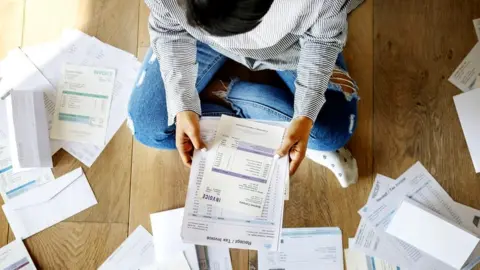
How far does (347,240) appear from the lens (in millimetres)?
1096

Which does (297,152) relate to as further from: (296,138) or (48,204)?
(48,204)

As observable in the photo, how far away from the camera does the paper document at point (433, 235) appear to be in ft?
3.42

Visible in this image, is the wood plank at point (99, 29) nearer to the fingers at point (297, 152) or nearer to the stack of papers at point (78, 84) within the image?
the stack of papers at point (78, 84)

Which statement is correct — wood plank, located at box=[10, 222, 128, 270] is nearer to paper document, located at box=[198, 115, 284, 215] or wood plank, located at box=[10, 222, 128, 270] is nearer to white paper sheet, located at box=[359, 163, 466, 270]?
paper document, located at box=[198, 115, 284, 215]

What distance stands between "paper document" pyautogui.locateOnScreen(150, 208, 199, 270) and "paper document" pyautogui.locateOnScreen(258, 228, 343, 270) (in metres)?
0.17

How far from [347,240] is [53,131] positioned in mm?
786

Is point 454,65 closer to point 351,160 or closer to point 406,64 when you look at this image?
point 406,64

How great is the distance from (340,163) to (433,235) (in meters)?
0.27

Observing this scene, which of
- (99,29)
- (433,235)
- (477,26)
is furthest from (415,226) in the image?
(99,29)

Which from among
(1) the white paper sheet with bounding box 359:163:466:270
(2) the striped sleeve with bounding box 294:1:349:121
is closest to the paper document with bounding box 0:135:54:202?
(2) the striped sleeve with bounding box 294:1:349:121

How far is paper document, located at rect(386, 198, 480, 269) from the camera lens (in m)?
1.04

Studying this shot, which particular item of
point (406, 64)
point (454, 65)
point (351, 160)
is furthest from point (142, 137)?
point (454, 65)

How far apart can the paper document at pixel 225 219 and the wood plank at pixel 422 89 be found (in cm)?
39

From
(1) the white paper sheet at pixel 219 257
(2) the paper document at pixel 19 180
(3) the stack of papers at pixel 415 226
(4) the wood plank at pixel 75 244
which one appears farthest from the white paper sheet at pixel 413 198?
(2) the paper document at pixel 19 180
